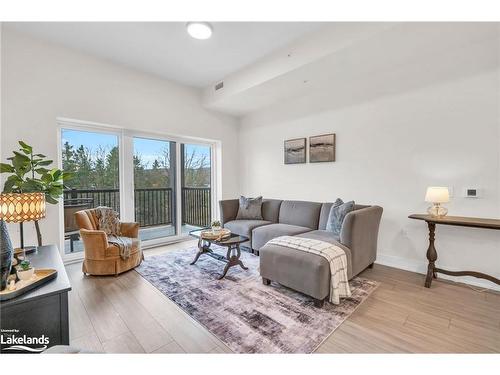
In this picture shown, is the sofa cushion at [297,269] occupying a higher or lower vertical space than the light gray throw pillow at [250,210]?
lower

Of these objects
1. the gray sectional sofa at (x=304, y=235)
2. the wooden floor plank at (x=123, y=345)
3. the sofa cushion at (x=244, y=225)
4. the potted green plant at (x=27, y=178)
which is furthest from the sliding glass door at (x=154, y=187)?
the wooden floor plank at (x=123, y=345)

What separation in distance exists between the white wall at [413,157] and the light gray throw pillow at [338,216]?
1.74 feet

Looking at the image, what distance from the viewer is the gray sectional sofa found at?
7.06ft

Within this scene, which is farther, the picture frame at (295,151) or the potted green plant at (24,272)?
the picture frame at (295,151)

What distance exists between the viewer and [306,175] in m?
4.07

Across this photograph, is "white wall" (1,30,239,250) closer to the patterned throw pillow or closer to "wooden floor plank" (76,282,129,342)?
the patterned throw pillow

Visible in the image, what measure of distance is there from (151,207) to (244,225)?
1.82 metres

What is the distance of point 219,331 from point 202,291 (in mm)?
687

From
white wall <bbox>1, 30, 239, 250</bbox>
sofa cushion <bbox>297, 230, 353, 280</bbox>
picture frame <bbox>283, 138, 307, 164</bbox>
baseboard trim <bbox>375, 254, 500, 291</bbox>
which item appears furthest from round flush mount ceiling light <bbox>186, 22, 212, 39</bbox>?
baseboard trim <bbox>375, 254, 500, 291</bbox>

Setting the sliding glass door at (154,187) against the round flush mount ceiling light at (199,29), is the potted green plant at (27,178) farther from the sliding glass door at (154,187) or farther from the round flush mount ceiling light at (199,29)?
the round flush mount ceiling light at (199,29)

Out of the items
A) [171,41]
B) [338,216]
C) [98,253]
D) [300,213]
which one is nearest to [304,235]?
[338,216]

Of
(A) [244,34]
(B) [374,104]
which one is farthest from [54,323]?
(B) [374,104]

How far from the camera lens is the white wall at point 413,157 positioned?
97.2 inches

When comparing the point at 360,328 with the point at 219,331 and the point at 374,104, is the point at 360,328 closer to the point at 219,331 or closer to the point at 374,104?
the point at 219,331
